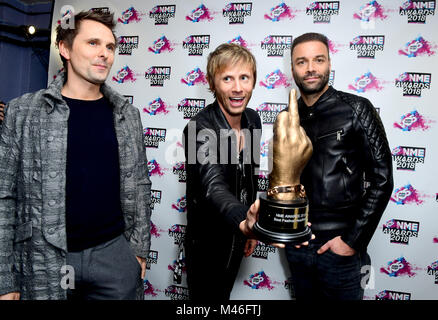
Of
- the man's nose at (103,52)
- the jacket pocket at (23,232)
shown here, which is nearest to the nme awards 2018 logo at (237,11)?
the man's nose at (103,52)

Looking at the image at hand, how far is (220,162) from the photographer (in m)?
1.23

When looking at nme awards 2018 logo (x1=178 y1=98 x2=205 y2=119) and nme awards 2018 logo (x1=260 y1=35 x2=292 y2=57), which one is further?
nme awards 2018 logo (x1=178 y1=98 x2=205 y2=119)

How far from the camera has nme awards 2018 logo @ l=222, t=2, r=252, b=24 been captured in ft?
7.33

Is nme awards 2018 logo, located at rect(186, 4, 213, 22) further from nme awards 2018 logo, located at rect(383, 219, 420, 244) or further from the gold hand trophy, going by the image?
nme awards 2018 logo, located at rect(383, 219, 420, 244)

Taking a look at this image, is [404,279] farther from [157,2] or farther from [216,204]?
[157,2]

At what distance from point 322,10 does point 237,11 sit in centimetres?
67

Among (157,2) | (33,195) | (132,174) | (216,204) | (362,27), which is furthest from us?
(157,2)

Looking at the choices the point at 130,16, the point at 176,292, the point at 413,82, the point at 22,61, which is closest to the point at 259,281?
the point at 176,292

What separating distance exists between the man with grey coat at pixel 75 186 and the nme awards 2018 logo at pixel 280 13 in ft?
4.41

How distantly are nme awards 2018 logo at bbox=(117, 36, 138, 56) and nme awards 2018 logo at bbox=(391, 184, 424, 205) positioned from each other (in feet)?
8.30

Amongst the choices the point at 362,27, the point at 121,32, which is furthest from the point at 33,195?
the point at 362,27

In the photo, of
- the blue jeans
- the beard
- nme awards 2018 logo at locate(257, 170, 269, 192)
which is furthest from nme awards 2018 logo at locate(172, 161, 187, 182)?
the beard
